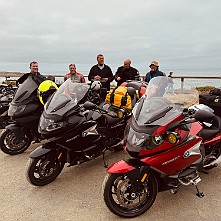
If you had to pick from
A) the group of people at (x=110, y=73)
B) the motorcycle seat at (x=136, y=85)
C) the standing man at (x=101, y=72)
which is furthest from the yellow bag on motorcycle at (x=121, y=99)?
the standing man at (x=101, y=72)

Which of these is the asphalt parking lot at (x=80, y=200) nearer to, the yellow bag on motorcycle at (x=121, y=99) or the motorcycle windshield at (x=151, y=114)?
the motorcycle windshield at (x=151, y=114)

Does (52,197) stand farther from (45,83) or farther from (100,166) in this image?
(45,83)

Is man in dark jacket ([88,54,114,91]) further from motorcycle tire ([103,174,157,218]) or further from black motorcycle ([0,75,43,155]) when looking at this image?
motorcycle tire ([103,174,157,218])

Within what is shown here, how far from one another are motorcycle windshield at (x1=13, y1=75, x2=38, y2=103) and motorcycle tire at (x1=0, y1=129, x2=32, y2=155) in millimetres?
701

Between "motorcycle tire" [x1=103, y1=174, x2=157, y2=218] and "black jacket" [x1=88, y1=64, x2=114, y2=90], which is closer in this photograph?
"motorcycle tire" [x1=103, y1=174, x2=157, y2=218]

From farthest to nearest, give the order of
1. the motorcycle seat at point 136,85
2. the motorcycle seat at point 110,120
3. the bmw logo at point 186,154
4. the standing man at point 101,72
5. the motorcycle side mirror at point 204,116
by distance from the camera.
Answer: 1. the standing man at point 101,72
2. the motorcycle seat at point 136,85
3. the motorcycle seat at point 110,120
4. the bmw logo at point 186,154
5. the motorcycle side mirror at point 204,116

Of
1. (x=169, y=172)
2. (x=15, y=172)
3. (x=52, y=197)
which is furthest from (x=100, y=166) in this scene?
(x=169, y=172)

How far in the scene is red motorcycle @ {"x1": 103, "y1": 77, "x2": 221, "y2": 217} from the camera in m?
2.55

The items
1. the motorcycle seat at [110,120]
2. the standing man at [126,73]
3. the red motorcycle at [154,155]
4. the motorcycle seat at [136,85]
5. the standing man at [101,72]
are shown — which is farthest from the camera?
the standing man at [101,72]

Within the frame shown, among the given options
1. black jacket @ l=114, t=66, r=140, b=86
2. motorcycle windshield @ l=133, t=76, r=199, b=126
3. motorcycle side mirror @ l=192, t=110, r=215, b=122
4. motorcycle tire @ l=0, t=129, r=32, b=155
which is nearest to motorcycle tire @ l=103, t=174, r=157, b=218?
motorcycle windshield @ l=133, t=76, r=199, b=126

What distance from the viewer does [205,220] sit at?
2.68 m

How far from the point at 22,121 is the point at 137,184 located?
2620mm

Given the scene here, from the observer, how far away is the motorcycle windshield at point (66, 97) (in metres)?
3.32

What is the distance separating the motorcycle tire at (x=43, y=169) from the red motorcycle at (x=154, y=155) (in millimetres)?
1096
